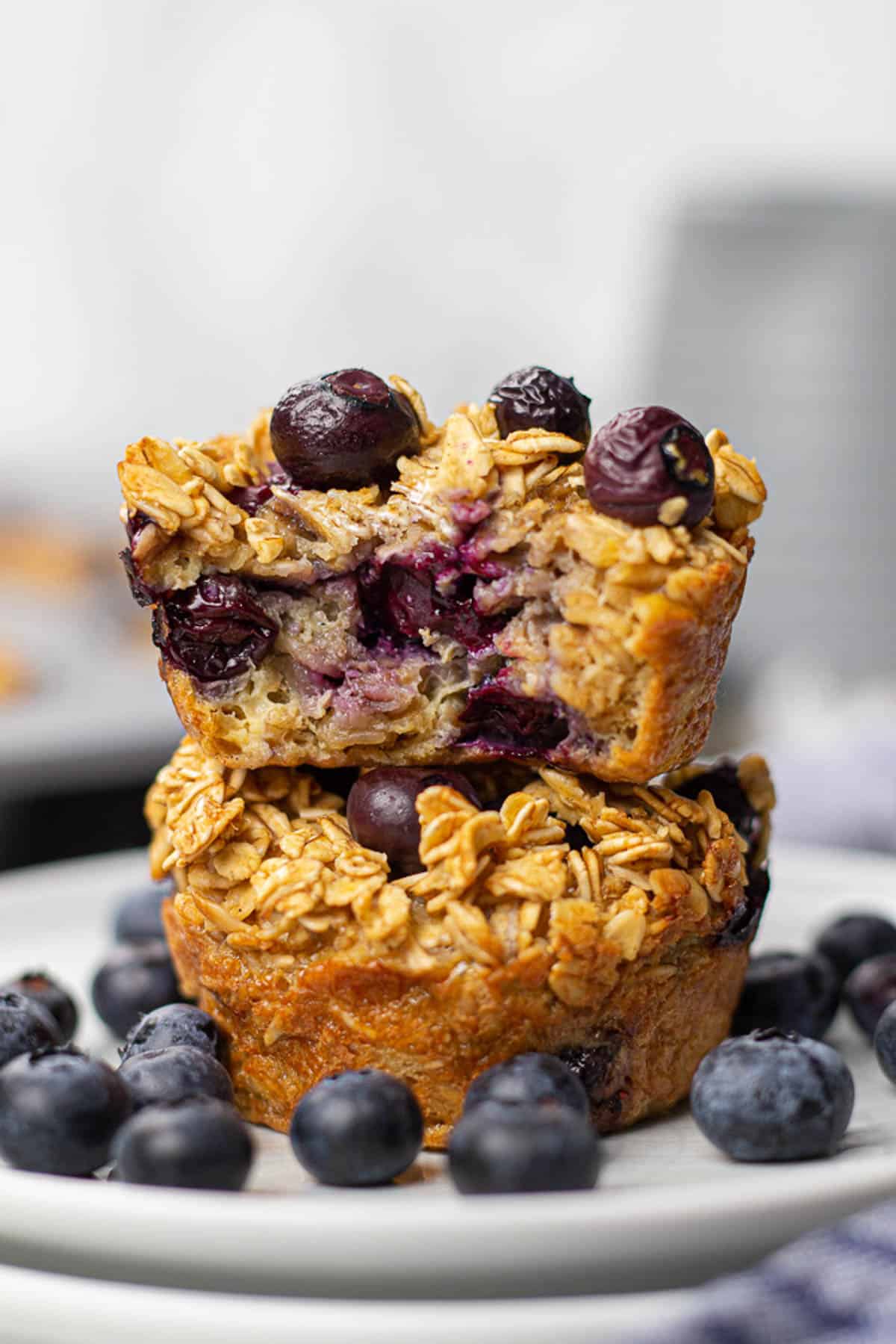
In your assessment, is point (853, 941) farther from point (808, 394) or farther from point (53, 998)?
point (808, 394)

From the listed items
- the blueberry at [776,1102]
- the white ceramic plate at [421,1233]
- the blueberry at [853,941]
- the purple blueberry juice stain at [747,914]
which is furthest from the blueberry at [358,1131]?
the blueberry at [853,941]

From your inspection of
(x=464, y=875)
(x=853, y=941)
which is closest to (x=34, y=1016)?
(x=464, y=875)

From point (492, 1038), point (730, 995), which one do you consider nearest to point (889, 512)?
point (730, 995)

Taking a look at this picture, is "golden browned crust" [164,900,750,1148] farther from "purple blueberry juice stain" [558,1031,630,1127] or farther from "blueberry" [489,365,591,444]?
"blueberry" [489,365,591,444]

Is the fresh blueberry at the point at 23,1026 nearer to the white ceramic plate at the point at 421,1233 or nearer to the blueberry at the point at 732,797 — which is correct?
the white ceramic plate at the point at 421,1233

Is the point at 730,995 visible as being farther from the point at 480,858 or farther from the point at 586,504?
the point at 586,504
